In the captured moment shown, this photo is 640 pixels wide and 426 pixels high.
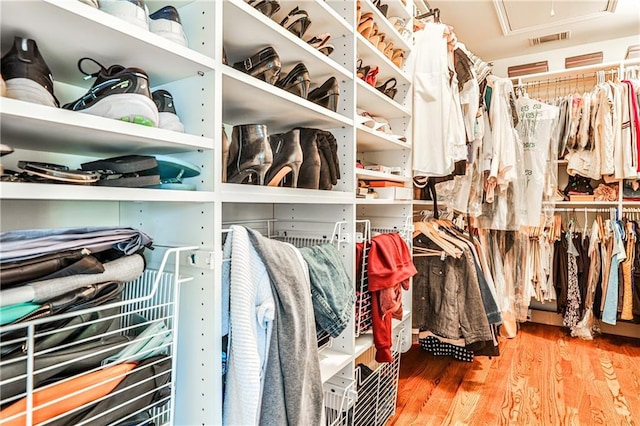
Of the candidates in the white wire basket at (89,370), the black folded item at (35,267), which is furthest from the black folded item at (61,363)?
the black folded item at (35,267)

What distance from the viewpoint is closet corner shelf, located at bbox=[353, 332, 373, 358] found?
4.73ft

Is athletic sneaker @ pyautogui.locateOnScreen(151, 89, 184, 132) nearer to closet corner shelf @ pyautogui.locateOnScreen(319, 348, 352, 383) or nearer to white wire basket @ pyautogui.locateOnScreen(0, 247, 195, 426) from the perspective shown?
white wire basket @ pyautogui.locateOnScreen(0, 247, 195, 426)

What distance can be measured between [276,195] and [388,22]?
3.46 feet

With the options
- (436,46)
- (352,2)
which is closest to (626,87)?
(436,46)

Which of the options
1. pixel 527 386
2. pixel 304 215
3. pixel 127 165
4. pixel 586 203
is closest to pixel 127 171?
pixel 127 165

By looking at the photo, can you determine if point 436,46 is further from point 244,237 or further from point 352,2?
point 244,237

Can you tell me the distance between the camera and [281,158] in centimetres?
111

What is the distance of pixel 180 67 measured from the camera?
0.81 m


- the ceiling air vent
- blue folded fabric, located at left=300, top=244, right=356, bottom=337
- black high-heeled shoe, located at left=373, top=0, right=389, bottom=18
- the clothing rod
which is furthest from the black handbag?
the ceiling air vent

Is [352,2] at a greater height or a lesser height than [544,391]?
greater

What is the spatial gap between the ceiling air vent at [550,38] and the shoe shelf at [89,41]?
3.15m

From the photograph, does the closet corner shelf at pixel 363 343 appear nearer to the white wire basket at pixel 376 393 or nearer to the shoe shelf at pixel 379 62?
the white wire basket at pixel 376 393

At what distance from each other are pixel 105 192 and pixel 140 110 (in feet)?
0.56

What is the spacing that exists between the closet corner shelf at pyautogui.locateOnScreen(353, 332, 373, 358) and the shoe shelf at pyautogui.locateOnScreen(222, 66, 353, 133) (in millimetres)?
860
